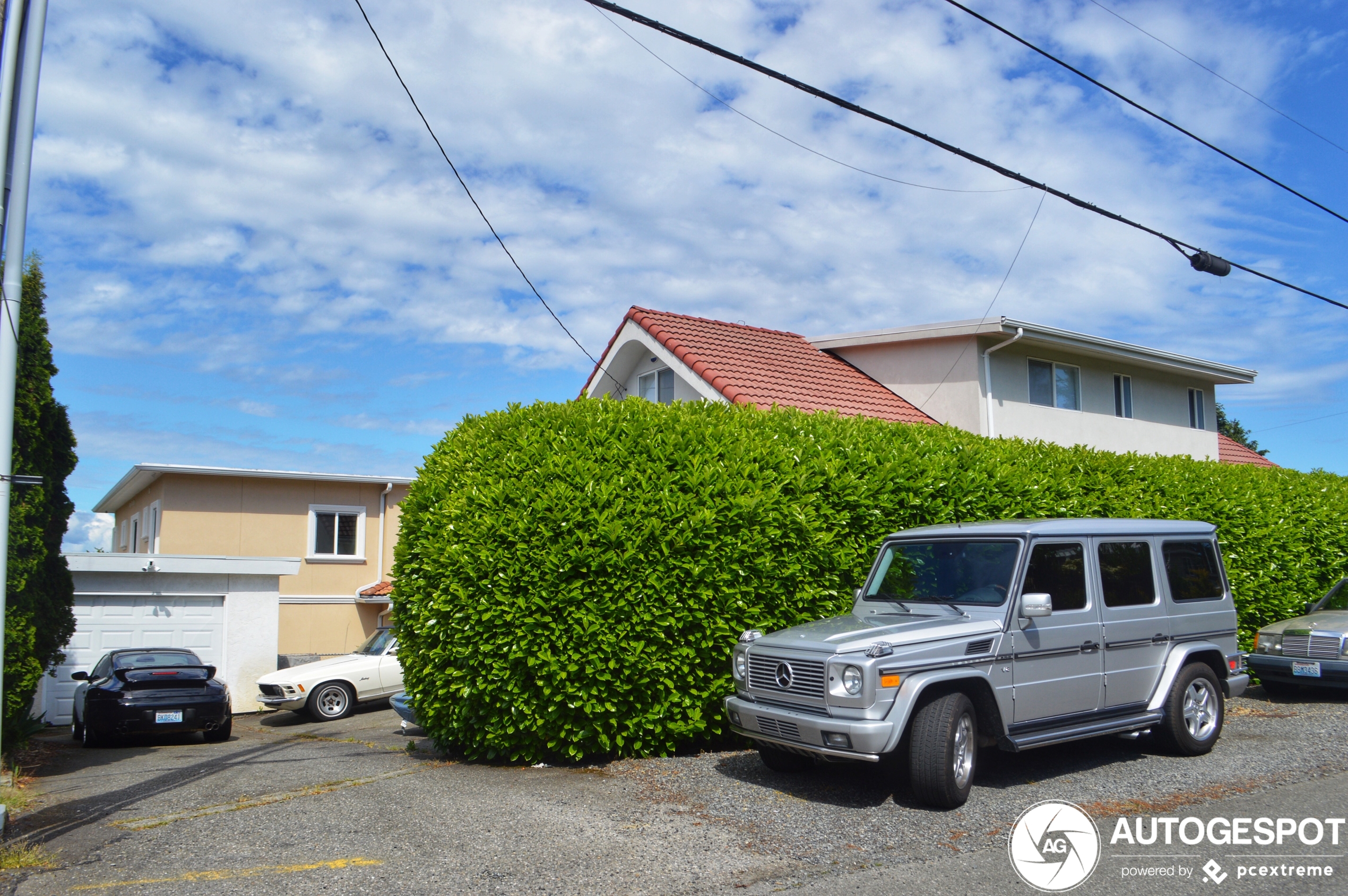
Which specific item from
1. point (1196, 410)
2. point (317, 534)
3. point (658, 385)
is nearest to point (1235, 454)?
point (1196, 410)

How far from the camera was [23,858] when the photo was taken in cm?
547

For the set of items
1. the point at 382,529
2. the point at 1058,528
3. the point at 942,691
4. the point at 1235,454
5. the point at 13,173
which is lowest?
the point at 942,691

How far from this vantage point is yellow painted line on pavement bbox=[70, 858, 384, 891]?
5.10 meters

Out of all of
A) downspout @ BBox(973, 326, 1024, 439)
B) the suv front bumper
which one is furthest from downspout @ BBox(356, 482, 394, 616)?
the suv front bumper

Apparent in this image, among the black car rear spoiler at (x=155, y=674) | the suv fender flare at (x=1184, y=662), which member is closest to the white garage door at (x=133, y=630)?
the black car rear spoiler at (x=155, y=674)

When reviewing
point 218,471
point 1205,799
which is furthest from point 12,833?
point 218,471

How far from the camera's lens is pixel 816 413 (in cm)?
974

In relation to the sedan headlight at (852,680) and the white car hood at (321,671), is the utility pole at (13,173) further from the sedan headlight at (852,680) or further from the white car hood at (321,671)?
the white car hood at (321,671)

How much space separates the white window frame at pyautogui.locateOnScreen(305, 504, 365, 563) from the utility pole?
1766cm

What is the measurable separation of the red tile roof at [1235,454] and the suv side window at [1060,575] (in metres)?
22.0

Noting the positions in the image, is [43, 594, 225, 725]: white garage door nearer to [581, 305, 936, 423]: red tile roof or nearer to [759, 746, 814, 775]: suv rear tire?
[581, 305, 936, 423]: red tile roof

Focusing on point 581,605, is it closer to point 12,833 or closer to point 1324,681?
point 12,833

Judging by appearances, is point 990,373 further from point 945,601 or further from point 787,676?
point 787,676

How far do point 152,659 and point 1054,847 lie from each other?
42.2 feet
